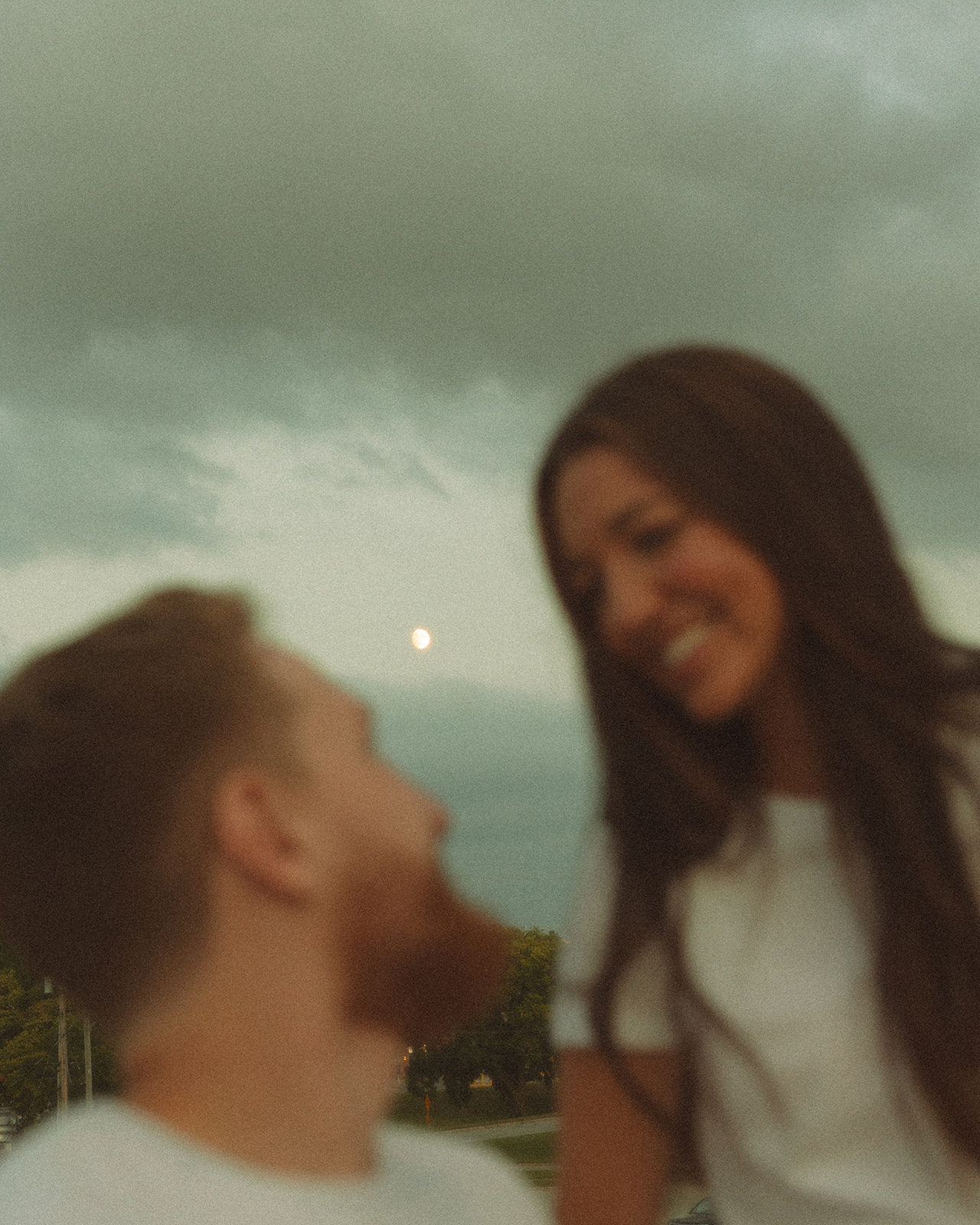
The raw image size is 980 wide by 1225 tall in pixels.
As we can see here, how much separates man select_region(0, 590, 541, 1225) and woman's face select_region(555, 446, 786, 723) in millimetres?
1216

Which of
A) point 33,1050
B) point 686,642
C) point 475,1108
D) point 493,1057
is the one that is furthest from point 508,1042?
point 686,642

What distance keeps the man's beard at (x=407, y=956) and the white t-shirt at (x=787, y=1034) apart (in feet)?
4.20

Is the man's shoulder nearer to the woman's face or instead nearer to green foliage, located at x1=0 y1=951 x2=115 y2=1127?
the woman's face

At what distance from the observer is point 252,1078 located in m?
1.77

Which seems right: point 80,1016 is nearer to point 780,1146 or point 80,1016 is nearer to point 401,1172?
point 401,1172

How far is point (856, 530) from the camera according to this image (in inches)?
129

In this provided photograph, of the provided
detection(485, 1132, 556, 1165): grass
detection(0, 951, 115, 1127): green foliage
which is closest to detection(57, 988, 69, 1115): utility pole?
detection(0, 951, 115, 1127): green foliage

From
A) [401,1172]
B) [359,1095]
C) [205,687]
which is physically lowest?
[401,1172]

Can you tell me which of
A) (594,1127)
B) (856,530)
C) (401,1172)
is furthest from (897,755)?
(401,1172)

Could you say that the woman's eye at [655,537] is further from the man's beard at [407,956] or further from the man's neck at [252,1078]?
the man's neck at [252,1078]

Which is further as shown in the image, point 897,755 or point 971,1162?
point 897,755

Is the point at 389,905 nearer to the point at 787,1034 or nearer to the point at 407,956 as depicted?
the point at 407,956

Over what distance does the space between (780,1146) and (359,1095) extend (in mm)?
1354

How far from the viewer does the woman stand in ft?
9.40
